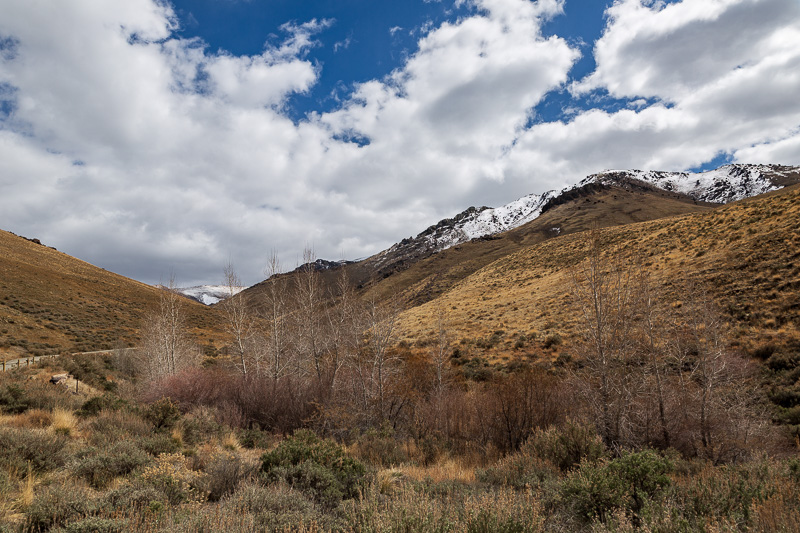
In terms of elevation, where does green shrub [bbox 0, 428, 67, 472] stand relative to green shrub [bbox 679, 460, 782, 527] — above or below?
above

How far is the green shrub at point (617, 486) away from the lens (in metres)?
4.95

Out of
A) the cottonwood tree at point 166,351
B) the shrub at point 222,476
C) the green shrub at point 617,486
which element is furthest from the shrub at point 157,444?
the cottonwood tree at point 166,351

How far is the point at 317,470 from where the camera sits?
620cm

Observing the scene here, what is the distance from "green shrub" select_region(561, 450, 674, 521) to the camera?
16.2 feet

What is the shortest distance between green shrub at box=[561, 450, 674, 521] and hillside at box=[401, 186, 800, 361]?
5.36 meters

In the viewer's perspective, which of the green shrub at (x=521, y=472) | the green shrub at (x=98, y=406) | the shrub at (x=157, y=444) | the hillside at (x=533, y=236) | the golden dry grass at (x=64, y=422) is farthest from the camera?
the hillside at (x=533, y=236)

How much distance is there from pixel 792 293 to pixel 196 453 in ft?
83.8

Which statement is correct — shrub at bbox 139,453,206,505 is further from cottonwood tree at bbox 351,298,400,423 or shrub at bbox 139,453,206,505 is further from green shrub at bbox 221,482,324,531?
cottonwood tree at bbox 351,298,400,423

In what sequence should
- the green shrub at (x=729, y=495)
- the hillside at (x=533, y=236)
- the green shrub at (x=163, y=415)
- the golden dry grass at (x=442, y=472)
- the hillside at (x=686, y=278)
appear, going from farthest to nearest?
the hillside at (x=533, y=236)
the hillside at (x=686, y=278)
the green shrub at (x=163, y=415)
the golden dry grass at (x=442, y=472)
the green shrub at (x=729, y=495)

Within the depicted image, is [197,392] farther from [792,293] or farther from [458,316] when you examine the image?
[458,316]

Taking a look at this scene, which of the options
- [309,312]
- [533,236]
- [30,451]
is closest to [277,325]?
[309,312]

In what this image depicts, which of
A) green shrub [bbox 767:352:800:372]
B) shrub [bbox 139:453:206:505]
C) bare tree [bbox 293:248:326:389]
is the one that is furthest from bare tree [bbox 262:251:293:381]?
green shrub [bbox 767:352:800:372]

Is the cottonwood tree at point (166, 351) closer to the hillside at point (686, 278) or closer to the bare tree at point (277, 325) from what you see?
the bare tree at point (277, 325)

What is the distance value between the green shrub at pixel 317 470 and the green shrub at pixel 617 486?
321 cm
